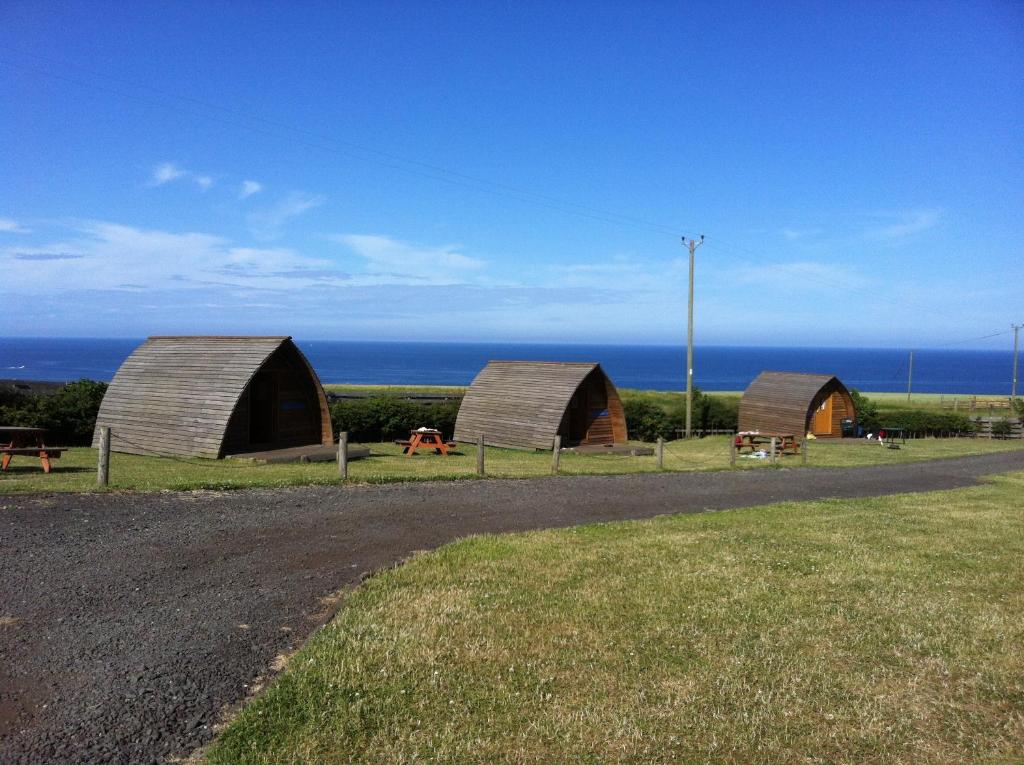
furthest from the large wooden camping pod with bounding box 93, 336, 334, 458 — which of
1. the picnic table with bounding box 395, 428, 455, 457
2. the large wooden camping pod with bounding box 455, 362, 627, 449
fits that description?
the large wooden camping pod with bounding box 455, 362, 627, 449

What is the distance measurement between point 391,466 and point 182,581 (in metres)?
11.6

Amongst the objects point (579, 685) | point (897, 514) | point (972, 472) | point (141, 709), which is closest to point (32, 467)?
point (141, 709)

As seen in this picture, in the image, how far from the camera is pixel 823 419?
37.5m

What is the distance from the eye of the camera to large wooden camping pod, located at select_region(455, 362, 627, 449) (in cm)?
2838

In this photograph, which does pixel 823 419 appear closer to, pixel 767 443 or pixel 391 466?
pixel 767 443

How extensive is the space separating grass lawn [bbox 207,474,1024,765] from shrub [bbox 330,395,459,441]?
20.5m

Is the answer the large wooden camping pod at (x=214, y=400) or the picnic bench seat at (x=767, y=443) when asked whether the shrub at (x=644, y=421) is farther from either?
the large wooden camping pod at (x=214, y=400)

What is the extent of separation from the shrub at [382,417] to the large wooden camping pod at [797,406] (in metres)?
15.8

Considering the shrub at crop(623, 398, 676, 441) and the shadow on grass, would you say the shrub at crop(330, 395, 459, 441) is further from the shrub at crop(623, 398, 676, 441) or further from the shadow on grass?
the shadow on grass

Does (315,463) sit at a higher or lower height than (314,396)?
lower

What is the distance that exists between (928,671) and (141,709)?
5982mm

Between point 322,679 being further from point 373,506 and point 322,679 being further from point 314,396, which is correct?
point 314,396

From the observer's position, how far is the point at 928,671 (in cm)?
638

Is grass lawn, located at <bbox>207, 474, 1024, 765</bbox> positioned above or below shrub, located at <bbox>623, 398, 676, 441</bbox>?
below
